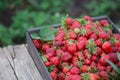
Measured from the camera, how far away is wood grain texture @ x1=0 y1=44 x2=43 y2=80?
67.2 inches

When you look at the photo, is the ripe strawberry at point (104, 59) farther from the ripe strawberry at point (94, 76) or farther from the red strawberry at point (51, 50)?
the red strawberry at point (51, 50)

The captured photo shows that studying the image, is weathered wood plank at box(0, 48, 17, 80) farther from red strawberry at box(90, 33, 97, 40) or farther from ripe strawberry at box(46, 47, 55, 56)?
red strawberry at box(90, 33, 97, 40)

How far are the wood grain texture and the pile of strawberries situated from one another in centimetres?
10

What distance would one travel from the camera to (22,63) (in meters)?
1.79

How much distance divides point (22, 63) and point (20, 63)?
0.01 meters

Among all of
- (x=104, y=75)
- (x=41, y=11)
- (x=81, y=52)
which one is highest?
(x=41, y=11)

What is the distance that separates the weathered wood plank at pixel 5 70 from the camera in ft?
5.59

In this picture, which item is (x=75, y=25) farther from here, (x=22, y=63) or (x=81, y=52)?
(x=22, y=63)

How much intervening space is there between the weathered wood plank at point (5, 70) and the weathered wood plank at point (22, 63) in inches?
0.8

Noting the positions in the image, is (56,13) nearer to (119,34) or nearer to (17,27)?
(17,27)

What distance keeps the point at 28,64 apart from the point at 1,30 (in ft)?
4.03

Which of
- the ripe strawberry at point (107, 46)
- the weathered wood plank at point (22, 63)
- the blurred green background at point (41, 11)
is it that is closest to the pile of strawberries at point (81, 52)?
the ripe strawberry at point (107, 46)

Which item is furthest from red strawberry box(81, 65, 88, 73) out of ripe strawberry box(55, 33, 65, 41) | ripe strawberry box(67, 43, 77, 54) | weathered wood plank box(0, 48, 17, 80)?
weathered wood plank box(0, 48, 17, 80)

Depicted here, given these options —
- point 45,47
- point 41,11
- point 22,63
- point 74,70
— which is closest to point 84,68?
point 74,70
